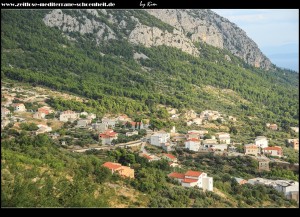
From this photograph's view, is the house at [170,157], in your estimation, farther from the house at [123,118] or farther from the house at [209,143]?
the house at [123,118]

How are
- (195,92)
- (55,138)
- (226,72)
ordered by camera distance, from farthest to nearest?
(226,72), (195,92), (55,138)

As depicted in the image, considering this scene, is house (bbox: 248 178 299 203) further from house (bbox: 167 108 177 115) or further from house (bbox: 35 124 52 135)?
house (bbox: 167 108 177 115)

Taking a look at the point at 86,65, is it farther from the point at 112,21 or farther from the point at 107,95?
the point at 112,21

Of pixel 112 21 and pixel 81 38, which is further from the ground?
pixel 112 21

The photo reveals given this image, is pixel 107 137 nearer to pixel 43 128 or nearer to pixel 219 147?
pixel 43 128

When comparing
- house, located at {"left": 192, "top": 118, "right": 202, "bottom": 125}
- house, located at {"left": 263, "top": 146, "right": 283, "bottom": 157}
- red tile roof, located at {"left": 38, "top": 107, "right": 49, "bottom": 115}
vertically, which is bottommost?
house, located at {"left": 263, "top": 146, "right": 283, "bottom": 157}

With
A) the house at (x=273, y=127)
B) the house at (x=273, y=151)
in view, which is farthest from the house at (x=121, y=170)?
the house at (x=273, y=127)

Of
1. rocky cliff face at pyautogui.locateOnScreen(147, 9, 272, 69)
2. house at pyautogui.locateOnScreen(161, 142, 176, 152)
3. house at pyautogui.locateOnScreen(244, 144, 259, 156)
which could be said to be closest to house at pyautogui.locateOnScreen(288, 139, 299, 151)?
house at pyautogui.locateOnScreen(244, 144, 259, 156)
